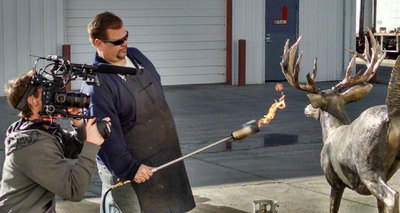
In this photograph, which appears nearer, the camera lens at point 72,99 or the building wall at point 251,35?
the camera lens at point 72,99

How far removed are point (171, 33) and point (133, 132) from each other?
14.0 meters

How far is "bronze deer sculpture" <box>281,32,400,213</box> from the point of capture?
5988 millimetres

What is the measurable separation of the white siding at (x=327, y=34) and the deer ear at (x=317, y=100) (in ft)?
45.4

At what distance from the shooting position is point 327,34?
69.4ft

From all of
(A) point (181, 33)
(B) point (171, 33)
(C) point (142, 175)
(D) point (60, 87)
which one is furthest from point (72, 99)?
(A) point (181, 33)

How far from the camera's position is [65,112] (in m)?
4.28

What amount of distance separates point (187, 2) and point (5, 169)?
50.5 ft

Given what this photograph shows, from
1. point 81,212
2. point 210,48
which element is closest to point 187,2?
point 210,48

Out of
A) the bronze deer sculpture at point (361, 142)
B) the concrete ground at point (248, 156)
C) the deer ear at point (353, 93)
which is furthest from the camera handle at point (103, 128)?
the concrete ground at point (248, 156)

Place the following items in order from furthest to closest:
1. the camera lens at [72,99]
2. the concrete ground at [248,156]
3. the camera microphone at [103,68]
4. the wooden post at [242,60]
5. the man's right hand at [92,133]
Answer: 1. the wooden post at [242,60]
2. the concrete ground at [248,156]
3. the camera microphone at [103,68]
4. the man's right hand at [92,133]
5. the camera lens at [72,99]

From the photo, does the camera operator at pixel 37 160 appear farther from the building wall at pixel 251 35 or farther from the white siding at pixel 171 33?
the building wall at pixel 251 35

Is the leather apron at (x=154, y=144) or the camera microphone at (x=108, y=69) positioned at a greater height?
the camera microphone at (x=108, y=69)

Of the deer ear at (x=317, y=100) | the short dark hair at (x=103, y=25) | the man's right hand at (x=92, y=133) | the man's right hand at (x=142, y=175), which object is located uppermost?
the short dark hair at (x=103, y=25)

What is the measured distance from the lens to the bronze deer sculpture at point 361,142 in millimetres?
5988
